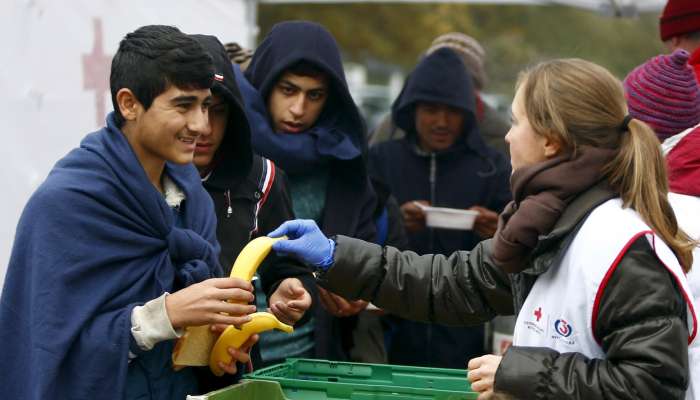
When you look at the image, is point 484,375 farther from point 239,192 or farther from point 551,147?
point 239,192

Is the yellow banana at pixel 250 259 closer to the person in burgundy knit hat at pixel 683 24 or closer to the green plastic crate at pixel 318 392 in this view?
the green plastic crate at pixel 318 392

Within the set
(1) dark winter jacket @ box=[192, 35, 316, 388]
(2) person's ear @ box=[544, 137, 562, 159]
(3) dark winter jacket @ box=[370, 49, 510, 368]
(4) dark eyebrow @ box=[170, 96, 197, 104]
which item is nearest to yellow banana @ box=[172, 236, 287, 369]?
(4) dark eyebrow @ box=[170, 96, 197, 104]

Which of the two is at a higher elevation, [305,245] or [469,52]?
[469,52]

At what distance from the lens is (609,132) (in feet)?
7.66

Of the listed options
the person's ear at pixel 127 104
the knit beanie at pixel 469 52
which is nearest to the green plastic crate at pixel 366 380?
the person's ear at pixel 127 104

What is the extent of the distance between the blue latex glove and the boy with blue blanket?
0.67 feet

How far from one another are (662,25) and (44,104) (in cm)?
241

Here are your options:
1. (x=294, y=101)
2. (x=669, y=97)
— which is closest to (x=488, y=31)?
(x=294, y=101)

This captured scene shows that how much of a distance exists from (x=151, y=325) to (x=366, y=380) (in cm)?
64

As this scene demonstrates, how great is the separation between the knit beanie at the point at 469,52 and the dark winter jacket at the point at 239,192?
2.58 m

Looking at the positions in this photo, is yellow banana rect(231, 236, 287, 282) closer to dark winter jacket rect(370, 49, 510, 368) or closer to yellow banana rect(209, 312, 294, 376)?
yellow banana rect(209, 312, 294, 376)

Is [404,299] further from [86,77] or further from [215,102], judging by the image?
[86,77]

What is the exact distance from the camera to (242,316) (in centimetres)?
261

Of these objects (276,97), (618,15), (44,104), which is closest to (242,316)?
(276,97)
